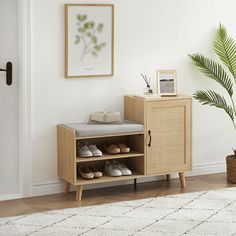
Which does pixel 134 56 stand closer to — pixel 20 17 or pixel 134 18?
pixel 134 18

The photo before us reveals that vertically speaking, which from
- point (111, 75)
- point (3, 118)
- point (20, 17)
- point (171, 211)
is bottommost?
point (171, 211)

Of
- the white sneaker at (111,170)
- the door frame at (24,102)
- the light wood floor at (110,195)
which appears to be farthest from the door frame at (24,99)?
the white sneaker at (111,170)

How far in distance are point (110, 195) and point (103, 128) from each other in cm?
61

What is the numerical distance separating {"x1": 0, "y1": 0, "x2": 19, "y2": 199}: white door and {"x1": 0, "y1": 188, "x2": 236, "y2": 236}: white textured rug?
69cm

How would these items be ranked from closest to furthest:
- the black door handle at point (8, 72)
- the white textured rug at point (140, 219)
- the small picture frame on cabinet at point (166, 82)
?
the white textured rug at point (140, 219) → the black door handle at point (8, 72) → the small picture frame on cabinet at point (166, 82)

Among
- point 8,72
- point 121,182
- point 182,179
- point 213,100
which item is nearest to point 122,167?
point 121,182

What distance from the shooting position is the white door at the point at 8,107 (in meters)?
5.28

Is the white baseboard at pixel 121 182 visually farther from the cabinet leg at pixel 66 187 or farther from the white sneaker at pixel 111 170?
the white sneaker at pixel 111 170

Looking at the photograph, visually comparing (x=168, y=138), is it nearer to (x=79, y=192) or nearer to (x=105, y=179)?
(x=105, y=179)

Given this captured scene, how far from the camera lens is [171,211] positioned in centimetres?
500

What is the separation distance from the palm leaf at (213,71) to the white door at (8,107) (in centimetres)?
169

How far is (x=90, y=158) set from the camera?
17.6 ft

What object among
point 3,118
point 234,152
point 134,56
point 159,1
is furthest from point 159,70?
point 3,118

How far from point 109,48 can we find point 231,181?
5.44 feet
